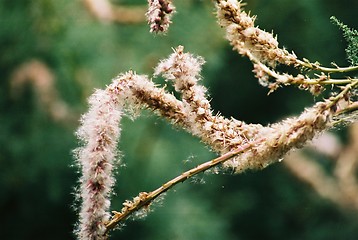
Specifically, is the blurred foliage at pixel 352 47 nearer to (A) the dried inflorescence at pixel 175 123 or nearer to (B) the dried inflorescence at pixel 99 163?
(A) the dried inflorescence at pixel 175 123

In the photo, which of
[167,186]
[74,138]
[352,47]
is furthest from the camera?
[74,138]

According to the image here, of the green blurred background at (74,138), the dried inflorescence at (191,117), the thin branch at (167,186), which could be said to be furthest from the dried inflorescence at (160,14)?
the green blurred background at (74,138)

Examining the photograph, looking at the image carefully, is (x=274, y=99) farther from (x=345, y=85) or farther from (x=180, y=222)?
(x=345, y=85)

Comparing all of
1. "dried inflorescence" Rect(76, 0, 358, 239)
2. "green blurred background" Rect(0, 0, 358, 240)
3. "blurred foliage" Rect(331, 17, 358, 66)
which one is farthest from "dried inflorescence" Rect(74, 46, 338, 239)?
"green blurred background" Rect(0, 0, 358, 240)

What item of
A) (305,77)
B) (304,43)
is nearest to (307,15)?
(304,43)

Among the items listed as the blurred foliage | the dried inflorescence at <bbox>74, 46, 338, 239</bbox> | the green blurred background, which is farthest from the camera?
the green blurred background

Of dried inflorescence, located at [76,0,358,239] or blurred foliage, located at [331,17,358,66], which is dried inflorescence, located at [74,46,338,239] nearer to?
dried inflorescence, located at [76,0,358,239]

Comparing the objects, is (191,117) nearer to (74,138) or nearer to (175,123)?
(175,123)

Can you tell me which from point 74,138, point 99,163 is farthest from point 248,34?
point 74,138
